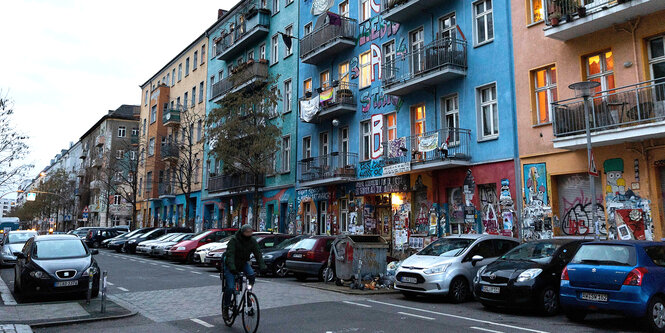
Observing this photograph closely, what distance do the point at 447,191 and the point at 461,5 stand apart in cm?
743

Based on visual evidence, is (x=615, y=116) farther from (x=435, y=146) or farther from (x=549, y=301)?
(x=549, y=301)

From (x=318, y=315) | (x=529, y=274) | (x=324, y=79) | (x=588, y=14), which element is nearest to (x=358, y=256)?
(x=318, y=315)

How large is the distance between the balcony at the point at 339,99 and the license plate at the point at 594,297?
17262 millimetres

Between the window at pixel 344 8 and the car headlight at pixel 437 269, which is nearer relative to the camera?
the car headlight at pixel 437 269

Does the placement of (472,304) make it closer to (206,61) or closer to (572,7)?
(572,7)

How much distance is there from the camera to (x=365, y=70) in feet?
83.0

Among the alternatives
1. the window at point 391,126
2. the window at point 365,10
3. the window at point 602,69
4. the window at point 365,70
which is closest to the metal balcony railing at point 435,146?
the window at point 391,126

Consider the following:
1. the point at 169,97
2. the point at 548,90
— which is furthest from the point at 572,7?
the point at 169,97

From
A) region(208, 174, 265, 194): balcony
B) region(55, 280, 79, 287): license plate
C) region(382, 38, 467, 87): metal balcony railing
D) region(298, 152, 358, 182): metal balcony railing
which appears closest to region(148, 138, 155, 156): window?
region(208, 174, 265, 194): balcony

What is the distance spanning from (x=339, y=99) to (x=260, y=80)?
227 inches

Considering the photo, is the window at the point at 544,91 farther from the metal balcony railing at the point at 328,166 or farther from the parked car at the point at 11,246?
the parked car at the point at 11,246

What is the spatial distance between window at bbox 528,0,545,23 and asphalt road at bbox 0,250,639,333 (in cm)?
1055

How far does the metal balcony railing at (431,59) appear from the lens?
1981 cm

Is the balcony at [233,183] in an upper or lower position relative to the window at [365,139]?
lower
